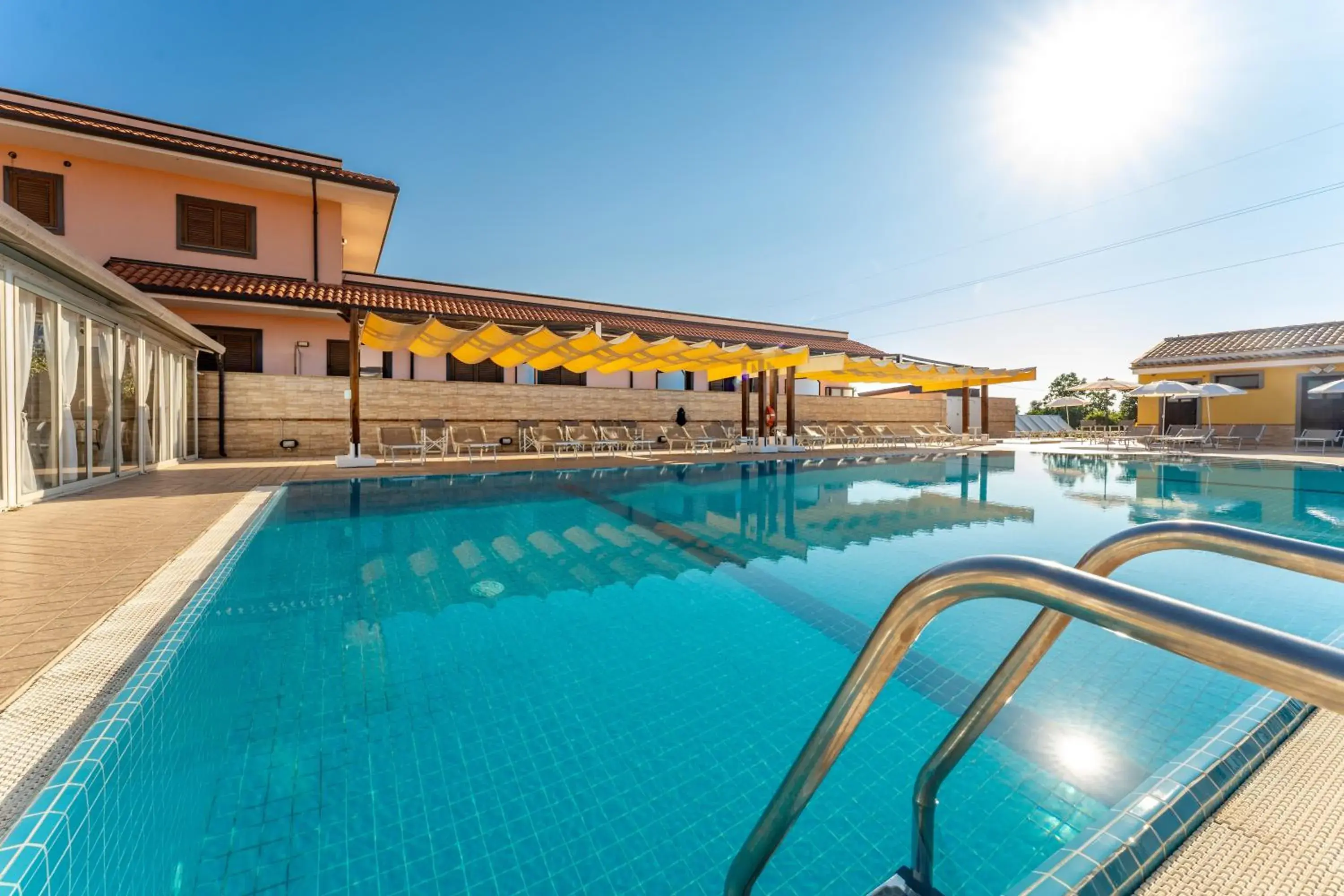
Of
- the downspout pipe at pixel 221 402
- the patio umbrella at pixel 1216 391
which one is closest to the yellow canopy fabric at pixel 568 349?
the downspout pipe at pixel 221 402

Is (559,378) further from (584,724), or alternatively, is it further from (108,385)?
(584,724)

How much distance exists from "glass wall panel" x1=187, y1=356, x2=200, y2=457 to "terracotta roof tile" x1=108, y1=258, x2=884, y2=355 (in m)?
1.66

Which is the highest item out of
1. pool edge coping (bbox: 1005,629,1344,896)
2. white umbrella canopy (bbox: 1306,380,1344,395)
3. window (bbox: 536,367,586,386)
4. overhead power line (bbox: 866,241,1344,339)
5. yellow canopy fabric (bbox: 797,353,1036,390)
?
overhead power line (bbox: 866,241,1344,339)

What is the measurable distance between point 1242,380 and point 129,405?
32170 millimetres

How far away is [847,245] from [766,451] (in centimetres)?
1765

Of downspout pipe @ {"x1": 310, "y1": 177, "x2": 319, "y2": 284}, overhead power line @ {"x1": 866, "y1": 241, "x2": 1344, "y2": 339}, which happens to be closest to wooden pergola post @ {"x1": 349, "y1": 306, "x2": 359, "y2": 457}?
downspout pipe @ {"x1": 310, "y1": 177, "x2": 319, "y2": 284}

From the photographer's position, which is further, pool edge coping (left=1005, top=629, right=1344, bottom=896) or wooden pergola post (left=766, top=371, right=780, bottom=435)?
wooden pergola post (left=766, top=371, right=780, bottom=435)

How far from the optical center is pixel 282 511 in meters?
7.41

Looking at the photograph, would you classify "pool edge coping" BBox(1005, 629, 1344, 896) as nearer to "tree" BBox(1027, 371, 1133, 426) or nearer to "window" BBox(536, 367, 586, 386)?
"window" BBox(536, 367, 586, 386)

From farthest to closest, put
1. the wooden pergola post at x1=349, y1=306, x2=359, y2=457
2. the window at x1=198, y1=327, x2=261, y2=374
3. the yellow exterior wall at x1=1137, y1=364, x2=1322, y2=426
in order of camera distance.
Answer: the yellow exterior wall at x1=1137, y1=364, x2=1322, y2=426, the window at x1=198, y1=327, x2=261, y2=374, the wooden pergola post at x1=349, y1=306, x2=359, y2=457

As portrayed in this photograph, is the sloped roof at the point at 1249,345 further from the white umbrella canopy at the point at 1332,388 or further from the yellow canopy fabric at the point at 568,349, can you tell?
the yellow canopy fabric at the point at 568,349

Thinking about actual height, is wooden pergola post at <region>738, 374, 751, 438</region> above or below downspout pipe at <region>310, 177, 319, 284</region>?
below

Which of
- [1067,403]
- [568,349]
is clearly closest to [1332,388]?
[1067,403]

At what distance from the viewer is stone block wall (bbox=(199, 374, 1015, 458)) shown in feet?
44.1
